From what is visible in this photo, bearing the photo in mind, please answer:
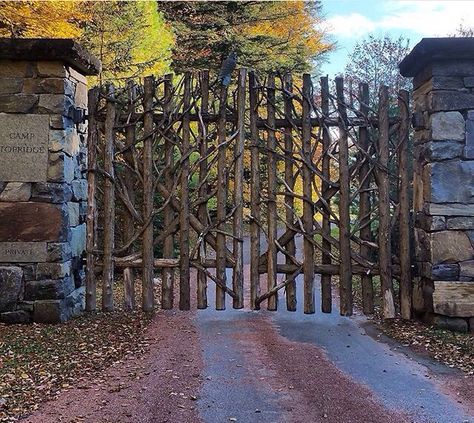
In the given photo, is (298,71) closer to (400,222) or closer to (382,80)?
(382,80)

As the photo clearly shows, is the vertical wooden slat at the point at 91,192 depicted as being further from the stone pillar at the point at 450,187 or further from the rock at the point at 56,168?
the stone pillar at the point at 450,187

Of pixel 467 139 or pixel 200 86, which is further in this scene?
pixel 200 86

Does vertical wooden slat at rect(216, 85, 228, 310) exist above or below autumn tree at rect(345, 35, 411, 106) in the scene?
below

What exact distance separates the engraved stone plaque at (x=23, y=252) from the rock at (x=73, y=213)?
1.25ft

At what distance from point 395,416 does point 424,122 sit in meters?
3.22

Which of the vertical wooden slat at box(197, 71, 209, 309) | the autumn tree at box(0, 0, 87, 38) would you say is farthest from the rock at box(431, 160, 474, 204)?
the autumn tree at box(0, 0, 87, 38)

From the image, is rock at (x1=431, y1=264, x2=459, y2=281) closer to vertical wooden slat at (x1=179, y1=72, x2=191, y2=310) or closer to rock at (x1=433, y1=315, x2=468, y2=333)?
rock at (x1=433, y1=315, x2=468, y2=333)

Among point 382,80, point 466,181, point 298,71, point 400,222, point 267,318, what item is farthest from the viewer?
point 298,71

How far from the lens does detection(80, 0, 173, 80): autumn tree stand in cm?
877

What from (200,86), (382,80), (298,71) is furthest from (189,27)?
(200,86)

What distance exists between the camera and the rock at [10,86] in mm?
5320

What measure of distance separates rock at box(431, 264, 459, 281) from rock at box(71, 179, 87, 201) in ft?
12.1

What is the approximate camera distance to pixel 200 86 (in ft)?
18.4

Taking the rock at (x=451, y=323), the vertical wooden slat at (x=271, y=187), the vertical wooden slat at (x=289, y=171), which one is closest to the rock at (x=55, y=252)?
the vertical wooden slat at (x=271, y=187)
